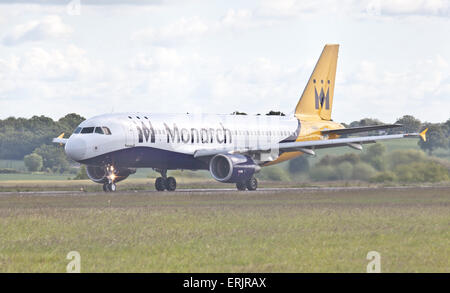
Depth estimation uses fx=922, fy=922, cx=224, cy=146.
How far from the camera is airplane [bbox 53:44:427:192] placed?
A: 48344 millimetres

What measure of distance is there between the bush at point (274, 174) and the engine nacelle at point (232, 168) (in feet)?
21.7

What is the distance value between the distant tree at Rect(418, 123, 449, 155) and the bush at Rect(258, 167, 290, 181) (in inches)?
412

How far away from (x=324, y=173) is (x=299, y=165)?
1931 mm

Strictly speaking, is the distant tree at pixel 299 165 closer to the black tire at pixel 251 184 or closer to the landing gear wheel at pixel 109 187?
the black tire at pixel 251 184

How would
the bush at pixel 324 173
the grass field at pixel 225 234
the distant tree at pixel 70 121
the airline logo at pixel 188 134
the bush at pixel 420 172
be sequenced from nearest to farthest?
1. the grass field at pixel 225 234
2. the airline logo at pixel 188 134
3. the bush at pixel 324 173
4. the bush at pixel 420 172
5. the distant tree at pixel 70 121

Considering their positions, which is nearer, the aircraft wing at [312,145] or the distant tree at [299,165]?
the aircraft wing at [312,145]

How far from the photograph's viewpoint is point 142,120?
50.5 meters

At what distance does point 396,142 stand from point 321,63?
897 cm

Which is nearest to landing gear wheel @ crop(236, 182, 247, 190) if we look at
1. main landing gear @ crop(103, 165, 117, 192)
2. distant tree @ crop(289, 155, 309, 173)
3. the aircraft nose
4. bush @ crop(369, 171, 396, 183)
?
distant tree @ crop(289, 155, 309, 173)

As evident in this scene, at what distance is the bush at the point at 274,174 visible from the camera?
2290 inches

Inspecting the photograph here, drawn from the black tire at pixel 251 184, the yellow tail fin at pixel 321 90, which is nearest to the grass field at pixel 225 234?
the black tire at pixel 251 184

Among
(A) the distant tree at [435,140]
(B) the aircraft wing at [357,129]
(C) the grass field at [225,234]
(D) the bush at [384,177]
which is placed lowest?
(C) the grass field at [225,234]

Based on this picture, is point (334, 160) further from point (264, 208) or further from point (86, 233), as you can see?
point (86, 233)
